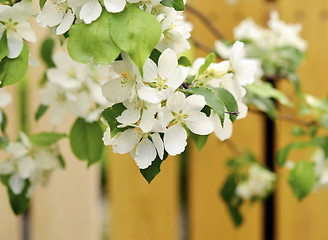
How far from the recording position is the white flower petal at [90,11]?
17.3 inches

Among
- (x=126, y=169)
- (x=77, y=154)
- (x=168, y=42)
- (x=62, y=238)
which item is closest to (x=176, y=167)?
(x=126, y=169)

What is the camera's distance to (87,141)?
785 mm

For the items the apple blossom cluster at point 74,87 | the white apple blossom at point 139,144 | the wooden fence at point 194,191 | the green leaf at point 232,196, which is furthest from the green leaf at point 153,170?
the wooden fence at point 194,191

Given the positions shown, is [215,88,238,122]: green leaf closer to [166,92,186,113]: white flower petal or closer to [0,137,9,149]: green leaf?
[166,92,186,113]: white flower petal

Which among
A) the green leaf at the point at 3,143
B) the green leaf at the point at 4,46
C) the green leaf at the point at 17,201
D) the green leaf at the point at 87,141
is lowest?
the green leaf at the point at 17,201

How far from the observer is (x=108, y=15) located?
0.45 m

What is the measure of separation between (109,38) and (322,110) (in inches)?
27.5

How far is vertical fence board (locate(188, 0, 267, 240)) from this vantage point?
1457 millimetres

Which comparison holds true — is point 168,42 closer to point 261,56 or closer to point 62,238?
point 261,56

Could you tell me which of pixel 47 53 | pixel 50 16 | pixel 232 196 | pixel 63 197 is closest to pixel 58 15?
pixel 50 16

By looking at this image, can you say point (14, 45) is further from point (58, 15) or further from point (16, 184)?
point (16, 184)

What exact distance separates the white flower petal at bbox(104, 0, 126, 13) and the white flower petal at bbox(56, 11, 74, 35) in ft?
0.18

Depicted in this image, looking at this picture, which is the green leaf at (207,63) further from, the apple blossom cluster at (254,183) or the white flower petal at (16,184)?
the apple blossom cluster at (254,183)

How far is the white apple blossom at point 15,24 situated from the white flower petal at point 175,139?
0.21 metres
